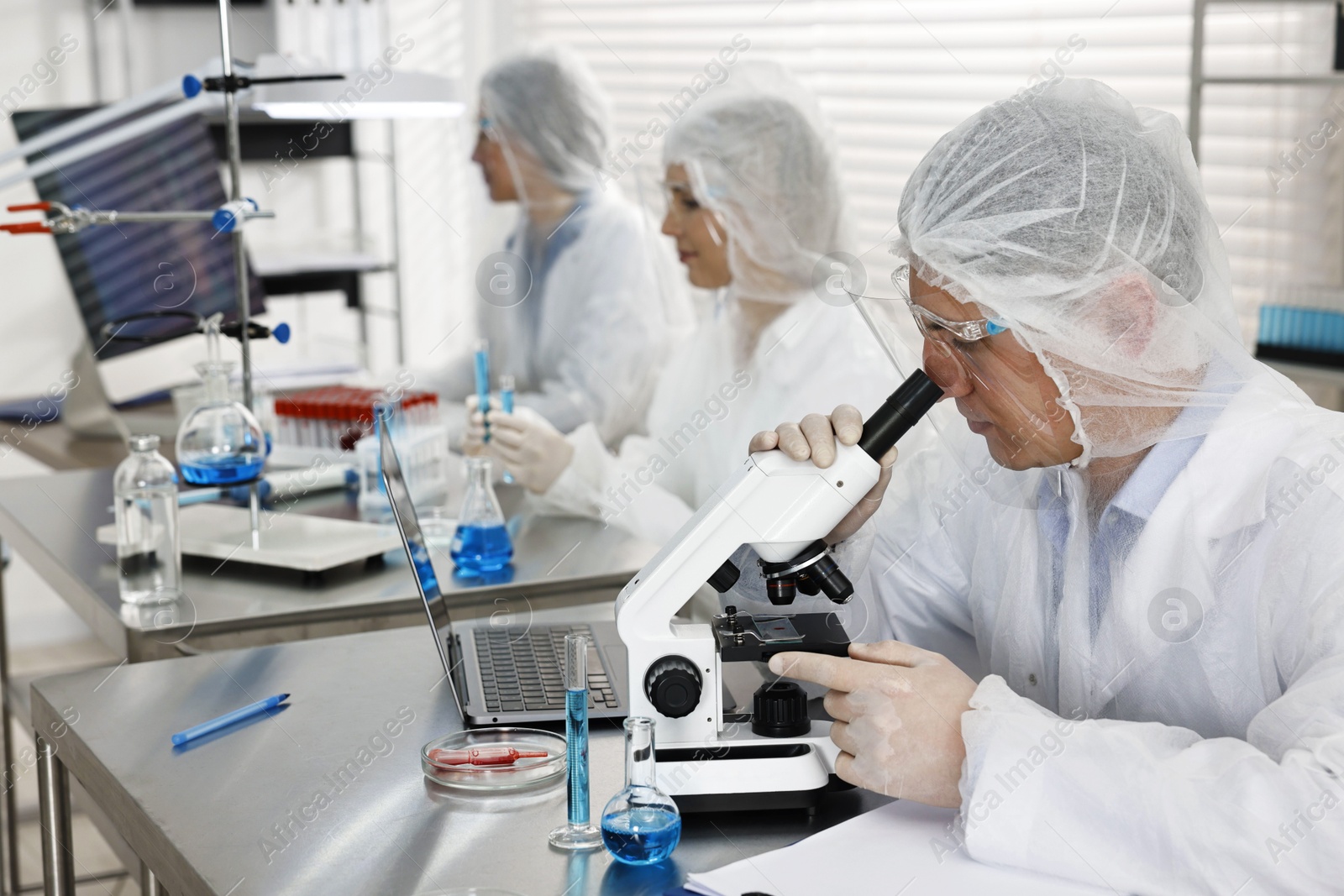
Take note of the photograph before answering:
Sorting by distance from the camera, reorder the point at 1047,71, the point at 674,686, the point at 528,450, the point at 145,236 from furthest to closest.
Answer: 1. the point at 145,236
2. the point at 1047,71
3. the point at 528,450
4. the point at 674,686

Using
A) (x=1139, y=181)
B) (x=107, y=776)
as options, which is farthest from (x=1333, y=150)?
(x=107, y=776)

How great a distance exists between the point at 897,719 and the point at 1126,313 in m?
0.40

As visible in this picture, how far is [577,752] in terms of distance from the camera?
1.06 meters

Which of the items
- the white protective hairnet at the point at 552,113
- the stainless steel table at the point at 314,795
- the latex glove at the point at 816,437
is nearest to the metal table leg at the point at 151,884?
the stainless steel table at the point at 314,795

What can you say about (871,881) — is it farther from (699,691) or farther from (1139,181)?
(1139,181)

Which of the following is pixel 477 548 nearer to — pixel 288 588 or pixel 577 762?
pixel 288 588

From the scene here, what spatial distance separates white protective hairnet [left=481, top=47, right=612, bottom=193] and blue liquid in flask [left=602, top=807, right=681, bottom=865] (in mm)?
2352

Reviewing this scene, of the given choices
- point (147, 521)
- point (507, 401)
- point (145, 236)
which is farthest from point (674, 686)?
point (145, 236)

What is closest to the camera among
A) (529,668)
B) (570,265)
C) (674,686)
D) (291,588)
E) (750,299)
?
(674,686)

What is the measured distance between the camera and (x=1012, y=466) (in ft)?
4.05

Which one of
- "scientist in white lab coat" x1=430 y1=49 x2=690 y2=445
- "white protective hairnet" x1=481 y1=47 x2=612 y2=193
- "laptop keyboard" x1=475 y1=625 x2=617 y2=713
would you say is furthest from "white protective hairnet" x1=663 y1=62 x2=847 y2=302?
"laptop keyboard" x1=475 y1=625 x2=617 y2=713

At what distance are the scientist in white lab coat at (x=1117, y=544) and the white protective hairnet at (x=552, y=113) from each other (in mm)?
2033

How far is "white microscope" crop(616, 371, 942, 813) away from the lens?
110 centimetres

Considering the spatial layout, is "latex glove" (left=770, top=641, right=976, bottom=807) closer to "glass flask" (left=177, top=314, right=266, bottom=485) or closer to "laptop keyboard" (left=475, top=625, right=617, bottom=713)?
"laptop keyboard" (left=475, top=625, right=617, bottom=713)
